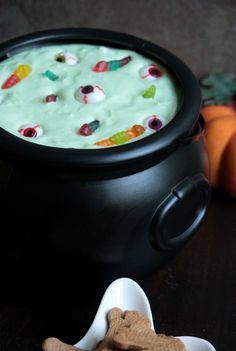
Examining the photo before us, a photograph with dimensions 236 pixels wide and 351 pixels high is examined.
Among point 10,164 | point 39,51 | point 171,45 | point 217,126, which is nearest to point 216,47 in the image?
point 171,45

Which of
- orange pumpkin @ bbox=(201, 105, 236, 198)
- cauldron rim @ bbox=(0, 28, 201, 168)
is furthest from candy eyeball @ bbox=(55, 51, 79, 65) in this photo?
orange pumpkin @ bbox=(201, 105, 236, 198)

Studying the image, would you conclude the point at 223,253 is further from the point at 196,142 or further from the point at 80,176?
the point at 80,176

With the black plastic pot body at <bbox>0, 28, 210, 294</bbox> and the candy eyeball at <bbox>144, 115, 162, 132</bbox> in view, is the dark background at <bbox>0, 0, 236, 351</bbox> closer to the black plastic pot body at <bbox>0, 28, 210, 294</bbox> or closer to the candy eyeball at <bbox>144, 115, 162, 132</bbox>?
the black plastic pot body at <bbox>0, 28, 210, 294</bbox>

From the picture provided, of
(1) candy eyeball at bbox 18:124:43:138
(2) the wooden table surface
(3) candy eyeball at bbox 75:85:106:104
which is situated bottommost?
(2) the wooden table surface

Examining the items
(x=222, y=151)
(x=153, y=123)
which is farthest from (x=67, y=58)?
(x=222, y=151)

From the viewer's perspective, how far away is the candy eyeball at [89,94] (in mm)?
1034

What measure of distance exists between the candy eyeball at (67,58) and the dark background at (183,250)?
1.31ft

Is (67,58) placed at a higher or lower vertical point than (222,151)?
higher

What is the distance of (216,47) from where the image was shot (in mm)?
1534

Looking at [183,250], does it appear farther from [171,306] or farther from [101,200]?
[101,200]

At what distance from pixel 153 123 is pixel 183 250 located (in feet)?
1.16

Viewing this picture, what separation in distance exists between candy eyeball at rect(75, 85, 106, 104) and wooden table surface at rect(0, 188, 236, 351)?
→ 32 cm

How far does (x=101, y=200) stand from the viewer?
0.93 meters

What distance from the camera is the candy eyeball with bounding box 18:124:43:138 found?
3.18ft
